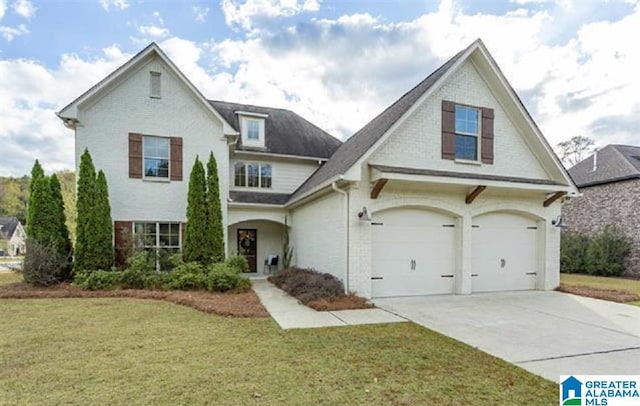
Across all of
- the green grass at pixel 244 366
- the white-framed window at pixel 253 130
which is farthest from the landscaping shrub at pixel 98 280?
the white-framed window at pixel 253 130

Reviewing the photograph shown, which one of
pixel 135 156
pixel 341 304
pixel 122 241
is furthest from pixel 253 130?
pixel 341 304

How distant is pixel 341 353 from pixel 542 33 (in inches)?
490

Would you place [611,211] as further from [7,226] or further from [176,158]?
[7,226]

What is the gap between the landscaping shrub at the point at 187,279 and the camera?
1051 centimetres

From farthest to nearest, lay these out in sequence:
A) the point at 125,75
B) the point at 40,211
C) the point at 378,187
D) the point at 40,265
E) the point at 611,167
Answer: the point at 611,167 → the point at 125,75 → the point at 40,211 → the point at 40,265 → the point at 378,187

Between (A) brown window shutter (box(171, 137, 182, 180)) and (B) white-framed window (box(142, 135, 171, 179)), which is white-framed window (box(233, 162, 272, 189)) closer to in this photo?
(A) brown window shutter (box(171, 137, 182, 180))

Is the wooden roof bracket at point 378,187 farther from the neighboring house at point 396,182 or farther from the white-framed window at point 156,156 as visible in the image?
the white-framed window at point 156,156

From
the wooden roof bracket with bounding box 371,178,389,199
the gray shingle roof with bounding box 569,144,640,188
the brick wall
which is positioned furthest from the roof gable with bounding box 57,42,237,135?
the brick wall

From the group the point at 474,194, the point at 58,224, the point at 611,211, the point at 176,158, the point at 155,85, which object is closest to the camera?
the point at 474,194

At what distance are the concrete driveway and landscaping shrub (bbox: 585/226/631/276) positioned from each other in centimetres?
961

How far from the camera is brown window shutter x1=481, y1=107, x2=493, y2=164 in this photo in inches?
416

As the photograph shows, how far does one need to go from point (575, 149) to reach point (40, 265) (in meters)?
44.9

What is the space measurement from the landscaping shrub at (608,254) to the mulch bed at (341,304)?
15.6 meters

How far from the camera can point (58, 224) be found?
465 inches
